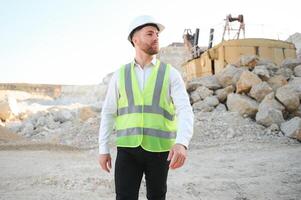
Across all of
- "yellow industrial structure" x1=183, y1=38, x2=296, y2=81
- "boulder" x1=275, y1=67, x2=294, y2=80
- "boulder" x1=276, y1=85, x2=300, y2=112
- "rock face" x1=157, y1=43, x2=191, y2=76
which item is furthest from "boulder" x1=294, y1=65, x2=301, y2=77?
"rock face" x1=157, y1=43, x2=191, y2=76

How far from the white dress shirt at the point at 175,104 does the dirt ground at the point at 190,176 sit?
2.07 metres

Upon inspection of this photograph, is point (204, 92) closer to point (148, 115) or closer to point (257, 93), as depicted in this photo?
point (257, 93)

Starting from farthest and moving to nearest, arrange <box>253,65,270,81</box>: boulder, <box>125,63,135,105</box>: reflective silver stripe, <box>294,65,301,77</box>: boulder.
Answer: <box>294,65,301,77</box>: boulder < <box>253,65,270,81</box>: boulder < <box>125,63,135,105</box>: reflective silver stripe

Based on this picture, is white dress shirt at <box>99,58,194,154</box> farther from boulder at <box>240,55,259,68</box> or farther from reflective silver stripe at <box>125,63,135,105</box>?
boulder at <box>240,55,259,68</box>

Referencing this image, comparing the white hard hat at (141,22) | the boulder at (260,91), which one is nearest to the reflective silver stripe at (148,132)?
the white hard hat at (141,22)

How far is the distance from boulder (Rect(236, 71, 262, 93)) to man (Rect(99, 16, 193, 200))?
389 inches

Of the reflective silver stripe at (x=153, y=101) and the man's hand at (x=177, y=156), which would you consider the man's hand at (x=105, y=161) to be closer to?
the reflective silver stripe at (x=153, y=101)

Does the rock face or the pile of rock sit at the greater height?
the rock face

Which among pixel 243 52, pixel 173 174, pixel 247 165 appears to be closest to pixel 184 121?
pixel 173 174

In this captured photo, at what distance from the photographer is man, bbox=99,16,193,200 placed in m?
1.95

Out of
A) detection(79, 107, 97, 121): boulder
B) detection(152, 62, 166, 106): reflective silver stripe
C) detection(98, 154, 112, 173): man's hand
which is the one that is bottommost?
detection(79, 107, 97, 121): boulder

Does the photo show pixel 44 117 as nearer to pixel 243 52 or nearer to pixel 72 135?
pixel 72 135

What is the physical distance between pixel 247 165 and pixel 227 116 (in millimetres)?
4565

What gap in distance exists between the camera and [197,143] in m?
9.02
